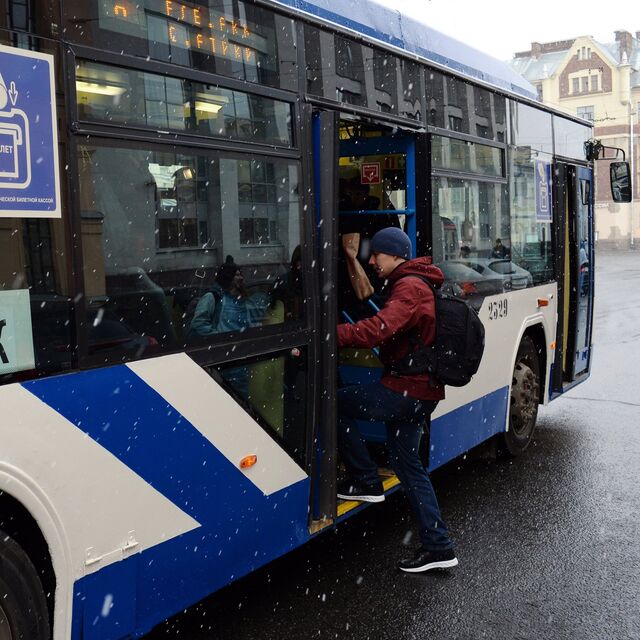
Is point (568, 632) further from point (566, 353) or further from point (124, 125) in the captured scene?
point (566, 353)

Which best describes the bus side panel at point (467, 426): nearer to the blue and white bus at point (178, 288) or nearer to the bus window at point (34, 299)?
the blue and white bus at point (178, 288)

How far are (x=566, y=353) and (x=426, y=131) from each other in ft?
12.3

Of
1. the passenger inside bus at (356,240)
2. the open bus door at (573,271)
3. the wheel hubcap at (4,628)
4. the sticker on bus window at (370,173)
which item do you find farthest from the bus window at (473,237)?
the wheel hubcap at (4,628)

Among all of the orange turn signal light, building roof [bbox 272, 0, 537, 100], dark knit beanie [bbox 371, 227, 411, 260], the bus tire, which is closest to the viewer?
the bus tire

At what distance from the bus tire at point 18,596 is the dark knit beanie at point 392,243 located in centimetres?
250

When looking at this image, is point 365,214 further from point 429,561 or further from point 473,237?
point 429,561

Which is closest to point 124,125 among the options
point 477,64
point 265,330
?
point 265,330

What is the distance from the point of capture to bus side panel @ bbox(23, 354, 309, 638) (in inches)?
118

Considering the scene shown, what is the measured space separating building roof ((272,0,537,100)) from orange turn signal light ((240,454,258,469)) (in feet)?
6.70

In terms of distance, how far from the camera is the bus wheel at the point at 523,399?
6.87m

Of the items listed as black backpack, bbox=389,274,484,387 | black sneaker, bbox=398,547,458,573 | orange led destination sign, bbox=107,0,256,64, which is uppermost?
orange led destination sign, bbox=107,0,256,64

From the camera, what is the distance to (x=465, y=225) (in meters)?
5.72

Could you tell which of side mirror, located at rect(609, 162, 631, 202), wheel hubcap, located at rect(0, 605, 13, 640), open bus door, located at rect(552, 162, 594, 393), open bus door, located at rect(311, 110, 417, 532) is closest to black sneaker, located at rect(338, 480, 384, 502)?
open bus door, located at rect(311, 110, 417, 532)

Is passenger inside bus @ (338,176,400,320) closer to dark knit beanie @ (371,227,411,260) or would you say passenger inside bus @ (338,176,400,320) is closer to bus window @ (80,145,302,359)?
dark knit beanie @ (371,227,411,260)
